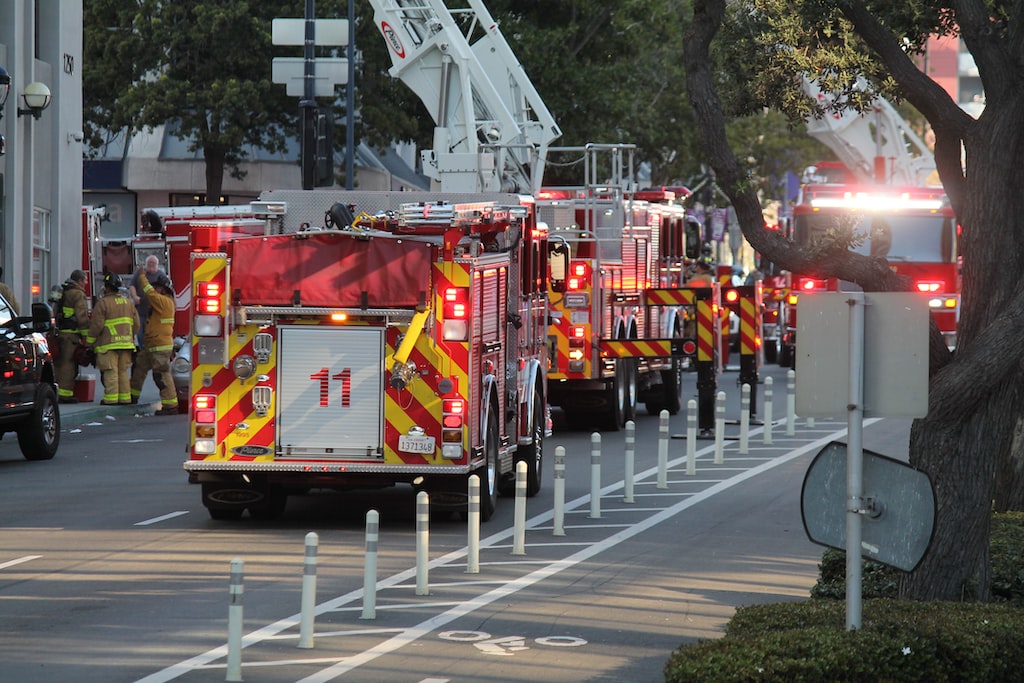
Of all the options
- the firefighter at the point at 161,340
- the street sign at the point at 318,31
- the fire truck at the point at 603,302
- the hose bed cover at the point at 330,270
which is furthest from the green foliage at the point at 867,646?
the street sign at the point at 318,31

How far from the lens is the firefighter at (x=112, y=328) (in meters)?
25.2

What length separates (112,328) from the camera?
25219 mm

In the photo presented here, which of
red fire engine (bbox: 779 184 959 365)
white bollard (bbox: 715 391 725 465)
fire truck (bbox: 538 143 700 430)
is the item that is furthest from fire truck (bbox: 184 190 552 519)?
red fire engine (bbox: 779 184 959 365)

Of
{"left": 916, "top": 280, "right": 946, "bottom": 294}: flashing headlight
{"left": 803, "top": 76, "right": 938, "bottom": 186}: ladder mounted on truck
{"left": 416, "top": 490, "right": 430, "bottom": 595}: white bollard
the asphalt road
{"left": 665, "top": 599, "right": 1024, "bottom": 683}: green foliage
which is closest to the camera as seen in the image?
{"left": 665, "top": 599, "right": 1024, "bottom": 683}: green foliage

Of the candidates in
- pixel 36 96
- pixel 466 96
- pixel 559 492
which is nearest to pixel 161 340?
pixel 36 96

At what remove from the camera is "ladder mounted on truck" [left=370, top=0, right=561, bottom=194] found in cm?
2478

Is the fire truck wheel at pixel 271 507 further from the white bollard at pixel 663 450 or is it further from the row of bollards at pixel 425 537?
the white bollard at pixel 663 450

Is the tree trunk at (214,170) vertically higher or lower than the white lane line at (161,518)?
higher

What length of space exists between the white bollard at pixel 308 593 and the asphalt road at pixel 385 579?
0.28ft

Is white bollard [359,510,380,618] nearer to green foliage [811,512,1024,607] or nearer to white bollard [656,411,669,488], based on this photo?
green foliage [811,512,1024,607]

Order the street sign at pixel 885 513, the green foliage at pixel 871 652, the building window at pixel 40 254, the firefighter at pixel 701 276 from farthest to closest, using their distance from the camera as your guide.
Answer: the building window at pixel 40 254, the firefighter at pixel 701 276, the street sign at pixel 885 513, the green foliage at pixel 871 652

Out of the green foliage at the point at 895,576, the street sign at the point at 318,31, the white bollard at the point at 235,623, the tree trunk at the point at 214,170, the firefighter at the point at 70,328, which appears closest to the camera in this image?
the white bollard at the point at 235,623

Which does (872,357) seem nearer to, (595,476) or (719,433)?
(595,476)

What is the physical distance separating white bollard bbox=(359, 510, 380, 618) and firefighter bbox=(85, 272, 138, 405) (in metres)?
14.6
